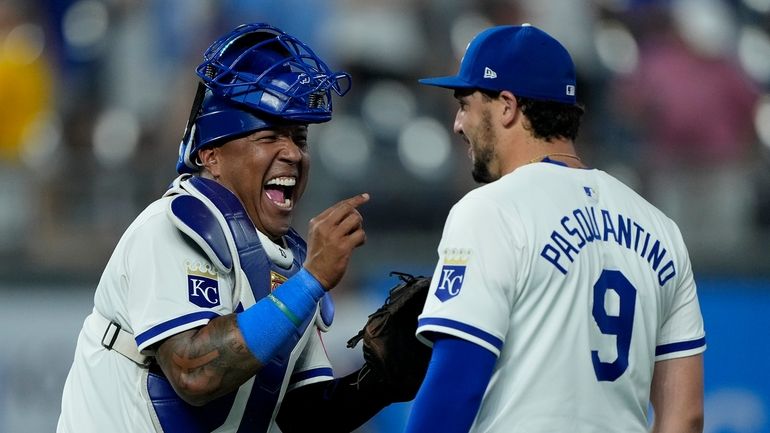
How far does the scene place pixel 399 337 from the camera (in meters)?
3.76

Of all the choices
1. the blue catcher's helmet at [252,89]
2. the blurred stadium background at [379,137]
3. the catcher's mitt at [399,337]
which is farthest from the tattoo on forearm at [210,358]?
the blurred stadium background at [379,137]

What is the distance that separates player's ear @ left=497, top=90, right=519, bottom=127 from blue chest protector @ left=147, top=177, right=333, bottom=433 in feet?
2.70

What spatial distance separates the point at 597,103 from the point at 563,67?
17.1ft

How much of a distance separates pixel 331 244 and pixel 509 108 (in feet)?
2.12

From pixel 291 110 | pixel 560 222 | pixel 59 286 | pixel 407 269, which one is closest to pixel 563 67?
pixel 560 222

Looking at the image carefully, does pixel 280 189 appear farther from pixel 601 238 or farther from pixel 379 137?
pixel 379 137

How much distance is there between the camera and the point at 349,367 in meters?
7.38

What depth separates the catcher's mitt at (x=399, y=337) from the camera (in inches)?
147

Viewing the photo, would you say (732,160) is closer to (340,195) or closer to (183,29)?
(340,195)

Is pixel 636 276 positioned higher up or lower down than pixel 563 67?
lower down

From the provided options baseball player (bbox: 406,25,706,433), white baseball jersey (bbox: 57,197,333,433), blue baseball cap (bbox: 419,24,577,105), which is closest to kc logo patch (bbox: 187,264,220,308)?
white baseball jersey (bbox: 57,197,333,433)

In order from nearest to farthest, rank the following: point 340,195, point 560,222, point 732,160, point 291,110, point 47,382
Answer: point 560,222
point 291,110
point 47,382
point 340,195
point 732,160

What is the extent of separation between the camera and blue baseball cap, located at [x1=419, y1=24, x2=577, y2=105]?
3.46 metres

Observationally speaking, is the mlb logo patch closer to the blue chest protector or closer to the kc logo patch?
the blue chest protector
